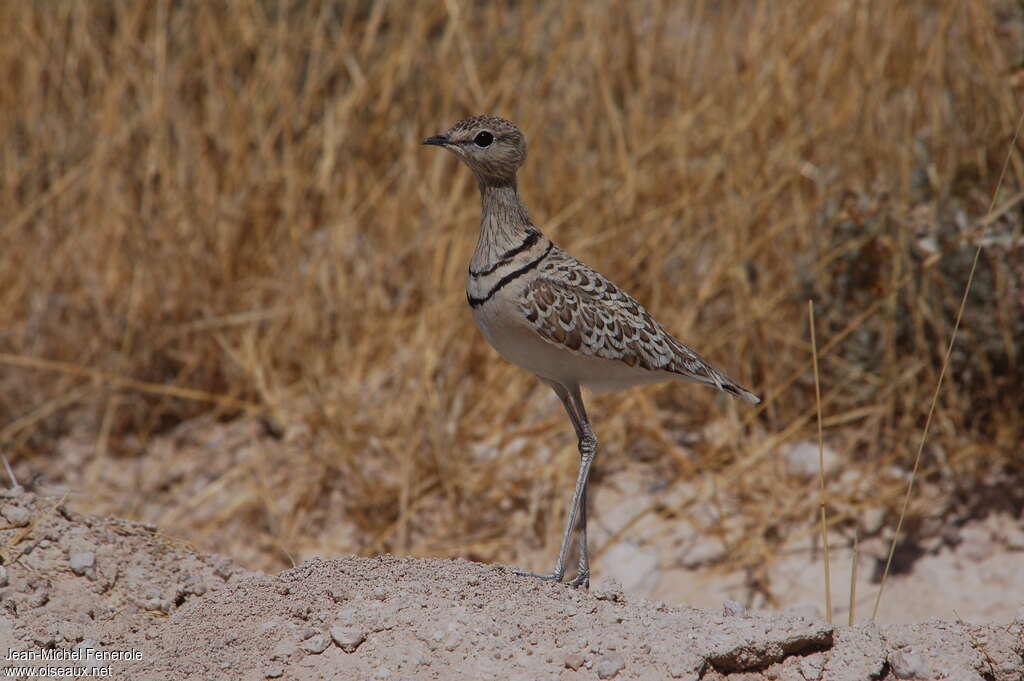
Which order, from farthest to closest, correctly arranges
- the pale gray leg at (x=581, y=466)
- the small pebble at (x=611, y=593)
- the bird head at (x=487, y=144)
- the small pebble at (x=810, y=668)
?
the pale gray leg at (x=581, y=466), the bird head at (x=487, y=144), the small pebble at (x=611, y=593), the small pebble at (x=810, y=668)

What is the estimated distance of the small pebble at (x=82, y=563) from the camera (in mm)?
2896

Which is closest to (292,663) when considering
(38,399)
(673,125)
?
(38,399)

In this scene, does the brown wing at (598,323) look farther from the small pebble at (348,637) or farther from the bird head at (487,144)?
the small pebble at (348,637)

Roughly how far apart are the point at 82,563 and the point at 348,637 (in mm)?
754

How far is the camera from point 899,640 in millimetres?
2760

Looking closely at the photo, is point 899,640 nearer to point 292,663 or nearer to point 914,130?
point 292,663

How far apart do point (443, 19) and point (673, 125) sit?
1.74 meters

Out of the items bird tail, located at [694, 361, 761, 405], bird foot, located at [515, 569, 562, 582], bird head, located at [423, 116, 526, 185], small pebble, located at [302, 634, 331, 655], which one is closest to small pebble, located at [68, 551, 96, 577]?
small pebble, located at [302, 634, 331, 655]

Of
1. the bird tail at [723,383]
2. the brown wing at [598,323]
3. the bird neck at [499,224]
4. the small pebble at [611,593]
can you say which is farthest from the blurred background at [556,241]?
the small pebble at [611,593]

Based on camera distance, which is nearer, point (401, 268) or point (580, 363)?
point (580, 363)

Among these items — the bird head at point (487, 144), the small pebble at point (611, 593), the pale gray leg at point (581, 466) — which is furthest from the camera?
the pale gray leg at point (581, 466)

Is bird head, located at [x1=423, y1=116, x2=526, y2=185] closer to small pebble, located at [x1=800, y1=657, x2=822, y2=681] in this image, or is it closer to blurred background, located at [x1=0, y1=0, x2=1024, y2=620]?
small pebble, located at [x1=800, y1=657, x2=822, y2=681]

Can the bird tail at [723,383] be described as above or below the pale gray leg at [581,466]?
above

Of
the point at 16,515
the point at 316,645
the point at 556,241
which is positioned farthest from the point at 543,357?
the point at 556,241
